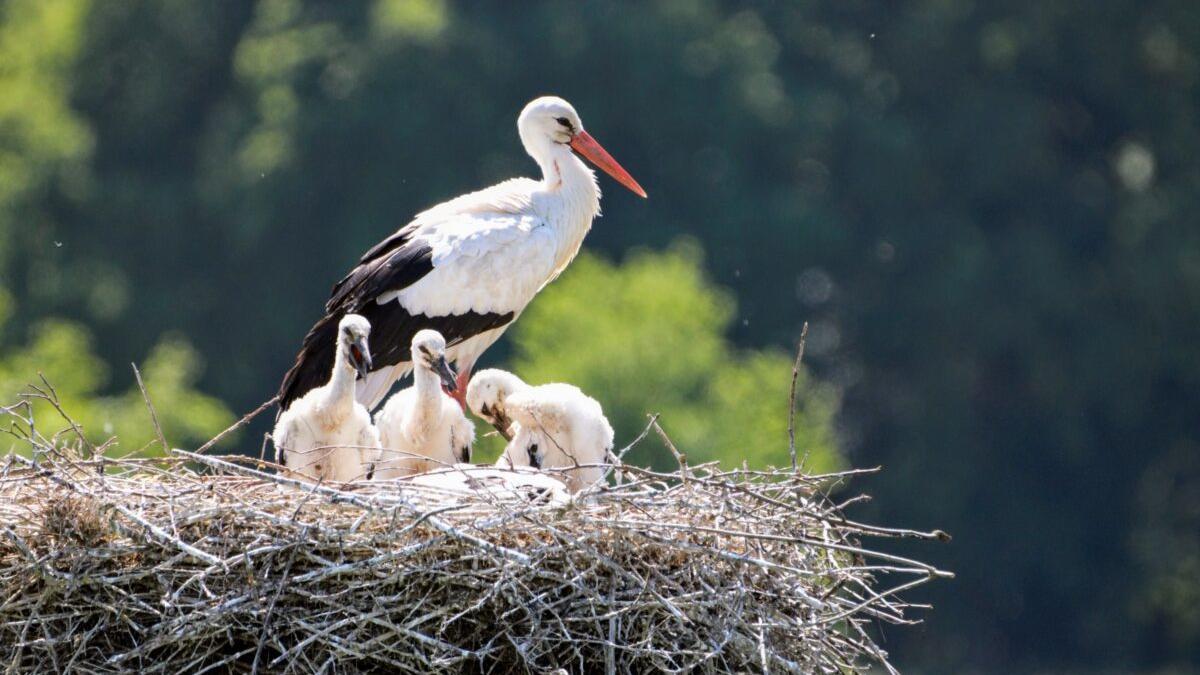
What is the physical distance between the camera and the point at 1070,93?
29359mm

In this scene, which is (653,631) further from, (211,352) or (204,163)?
(204,163)

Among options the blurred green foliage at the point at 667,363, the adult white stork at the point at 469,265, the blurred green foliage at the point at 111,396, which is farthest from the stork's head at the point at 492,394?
the blurred green foliage at the point at 667,363

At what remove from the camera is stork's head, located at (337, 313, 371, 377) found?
779 centimetres

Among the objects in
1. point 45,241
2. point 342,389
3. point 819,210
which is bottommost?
point 45,241

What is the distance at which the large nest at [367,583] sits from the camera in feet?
21.0

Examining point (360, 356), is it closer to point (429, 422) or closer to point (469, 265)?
point (429, 422)

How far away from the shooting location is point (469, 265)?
966 cm

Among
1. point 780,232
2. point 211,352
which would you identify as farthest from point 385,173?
point 780,232

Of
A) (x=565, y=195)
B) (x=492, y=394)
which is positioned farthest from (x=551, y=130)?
(x=492, y=394)

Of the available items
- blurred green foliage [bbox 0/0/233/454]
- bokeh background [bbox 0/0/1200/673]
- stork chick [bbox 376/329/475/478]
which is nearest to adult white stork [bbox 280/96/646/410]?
stork chick [bbox 376/329/475/478]

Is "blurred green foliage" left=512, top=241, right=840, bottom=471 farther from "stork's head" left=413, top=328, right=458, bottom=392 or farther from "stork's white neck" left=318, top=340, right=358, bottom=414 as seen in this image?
"stork's white neck" left=318, top=340, right=358, bottom=414

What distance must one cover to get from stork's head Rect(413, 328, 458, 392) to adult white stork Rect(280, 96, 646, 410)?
100cm

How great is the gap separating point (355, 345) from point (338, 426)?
0.28 metres

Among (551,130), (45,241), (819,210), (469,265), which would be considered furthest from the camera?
(819,210)
